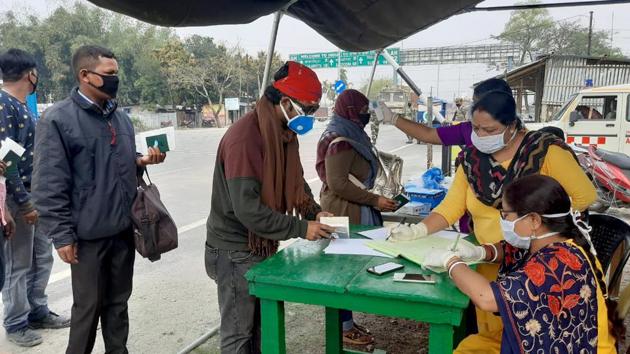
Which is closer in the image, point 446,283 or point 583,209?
point 446,283

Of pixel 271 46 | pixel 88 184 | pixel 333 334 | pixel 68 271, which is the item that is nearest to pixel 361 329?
pixel 333 334

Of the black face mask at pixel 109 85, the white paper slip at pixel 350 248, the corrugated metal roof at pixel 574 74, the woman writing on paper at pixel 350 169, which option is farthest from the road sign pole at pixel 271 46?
the corrugated metal roof at pixel 574 74

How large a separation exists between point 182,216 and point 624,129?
7739 millimetres

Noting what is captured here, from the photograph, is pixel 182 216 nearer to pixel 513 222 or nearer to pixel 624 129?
pixel 513 222

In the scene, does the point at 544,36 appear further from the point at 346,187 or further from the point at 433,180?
the point at 346,187

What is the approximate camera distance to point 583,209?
6.46ft

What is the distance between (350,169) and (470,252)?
107 centimetres

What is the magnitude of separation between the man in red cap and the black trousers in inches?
23.6

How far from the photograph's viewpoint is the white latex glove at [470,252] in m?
1.80

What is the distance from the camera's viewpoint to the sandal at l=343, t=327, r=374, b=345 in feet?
9.46

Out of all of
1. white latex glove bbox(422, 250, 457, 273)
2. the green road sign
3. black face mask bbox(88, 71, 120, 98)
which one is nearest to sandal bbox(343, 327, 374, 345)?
white latex glove bbox(422, 250, 457, 273)

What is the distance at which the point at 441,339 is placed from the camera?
57.3 inches

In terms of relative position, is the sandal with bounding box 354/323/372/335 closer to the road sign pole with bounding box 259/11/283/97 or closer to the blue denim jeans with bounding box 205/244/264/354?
the blue denim jeans with bounding box 205/244/264/354

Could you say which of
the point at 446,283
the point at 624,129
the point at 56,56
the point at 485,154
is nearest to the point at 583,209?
the point at 485,154
